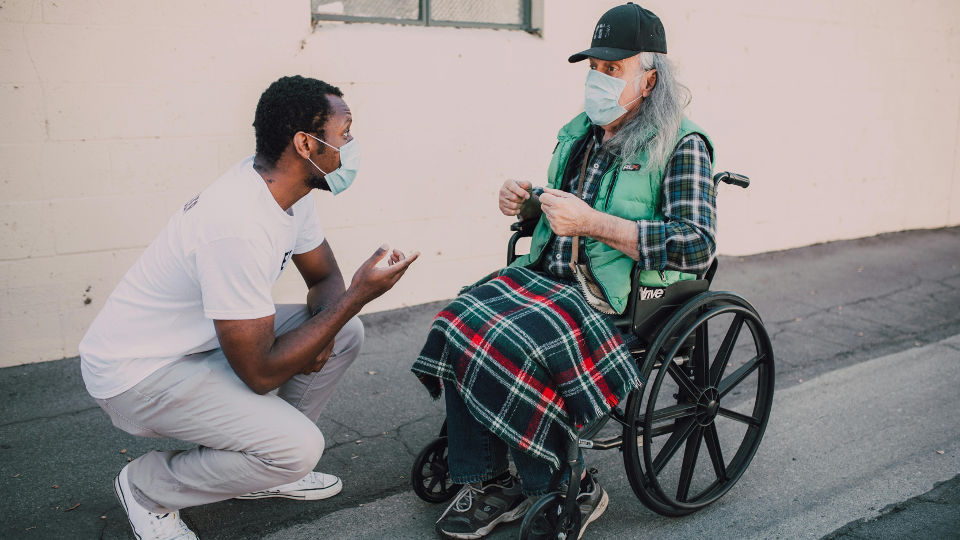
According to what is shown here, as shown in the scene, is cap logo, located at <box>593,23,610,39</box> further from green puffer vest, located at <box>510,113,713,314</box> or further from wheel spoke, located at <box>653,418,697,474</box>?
wheel spoke, located at <box>653,418,697,474</box>

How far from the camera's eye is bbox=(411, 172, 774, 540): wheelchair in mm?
2258

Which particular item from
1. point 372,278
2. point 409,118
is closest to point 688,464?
point 372,278

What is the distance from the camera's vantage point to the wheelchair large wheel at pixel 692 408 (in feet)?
7.52

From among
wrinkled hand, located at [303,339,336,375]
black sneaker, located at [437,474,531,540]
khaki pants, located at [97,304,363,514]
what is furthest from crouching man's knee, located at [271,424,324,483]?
black sneaker, located at [437,474,531,540]

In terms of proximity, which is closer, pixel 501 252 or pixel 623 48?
pixel 623 48

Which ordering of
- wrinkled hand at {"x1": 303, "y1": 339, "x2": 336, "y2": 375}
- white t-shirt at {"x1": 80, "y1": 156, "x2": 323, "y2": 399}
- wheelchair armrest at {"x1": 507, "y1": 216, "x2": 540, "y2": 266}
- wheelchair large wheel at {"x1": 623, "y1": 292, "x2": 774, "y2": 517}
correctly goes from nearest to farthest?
white t-shirt at {"x1": 80, "y1": 156, "x2": 323, "y2": 399}, wheelchair large wheel at {"x1": 623, "y1": 292, "x2": 774, "y2": 517}, wrinkled hand at {"x1": 303, "y1": 339, "x2": 336, "y2": 375}, wheelchair armrest at {"x1": 507, "y1": 216, "x2": 540, "y2": 266}

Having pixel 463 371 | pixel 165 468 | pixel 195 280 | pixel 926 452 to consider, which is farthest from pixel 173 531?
pixel 926 452

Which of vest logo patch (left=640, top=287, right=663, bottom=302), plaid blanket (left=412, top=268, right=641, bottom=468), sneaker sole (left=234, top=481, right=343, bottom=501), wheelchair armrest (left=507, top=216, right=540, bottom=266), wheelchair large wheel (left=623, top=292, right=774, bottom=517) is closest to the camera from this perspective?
plaid blanket (left=412, top=268, right=641, bottom=468)

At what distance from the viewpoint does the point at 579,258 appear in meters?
2.53

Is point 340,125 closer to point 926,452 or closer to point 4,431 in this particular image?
point 4,431

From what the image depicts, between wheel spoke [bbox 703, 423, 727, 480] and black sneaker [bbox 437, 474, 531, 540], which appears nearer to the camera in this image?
black sneaker [bbox 437, 474, 531, 540]

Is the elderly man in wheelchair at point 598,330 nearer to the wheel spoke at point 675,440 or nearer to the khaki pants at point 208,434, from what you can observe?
the wheel spoke at point 675,440

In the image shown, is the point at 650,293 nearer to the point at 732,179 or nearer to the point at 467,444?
the point at 732,179

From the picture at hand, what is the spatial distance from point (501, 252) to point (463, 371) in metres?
2.65
